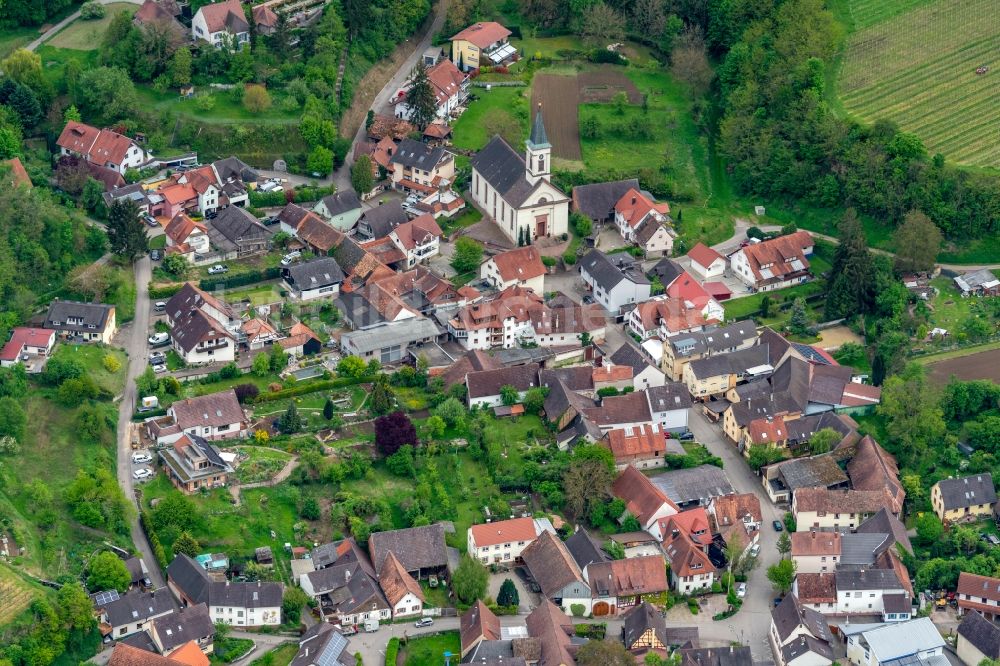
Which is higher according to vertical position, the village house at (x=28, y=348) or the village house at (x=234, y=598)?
the village house at (x=28, y=348)

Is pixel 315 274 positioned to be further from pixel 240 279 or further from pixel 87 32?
pixel 87 32

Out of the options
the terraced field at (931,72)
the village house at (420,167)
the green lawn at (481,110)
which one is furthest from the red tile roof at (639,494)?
the terraced field at (931,72)

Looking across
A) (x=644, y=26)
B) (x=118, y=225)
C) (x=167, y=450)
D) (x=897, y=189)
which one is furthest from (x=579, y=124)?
(x=167, y=450)

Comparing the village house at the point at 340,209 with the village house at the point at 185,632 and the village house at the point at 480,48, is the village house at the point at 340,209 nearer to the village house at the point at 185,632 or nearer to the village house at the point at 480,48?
the village house at the point at 480,48

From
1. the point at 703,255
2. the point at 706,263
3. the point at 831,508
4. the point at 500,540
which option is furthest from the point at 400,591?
the point at 703,255

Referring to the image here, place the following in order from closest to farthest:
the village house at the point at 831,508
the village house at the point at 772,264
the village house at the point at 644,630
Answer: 1. the village house at the point at 644,630
2. the village house at the point at 831,508
3. the village house at the point at 772,264

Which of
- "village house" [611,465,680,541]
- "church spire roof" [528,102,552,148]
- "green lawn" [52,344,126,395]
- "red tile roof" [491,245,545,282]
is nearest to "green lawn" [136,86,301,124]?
"church spire roof" [528,102,552,148]

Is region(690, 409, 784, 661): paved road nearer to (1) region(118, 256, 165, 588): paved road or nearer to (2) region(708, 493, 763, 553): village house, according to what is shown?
(2) region(708, 493, 763, 553): village house
